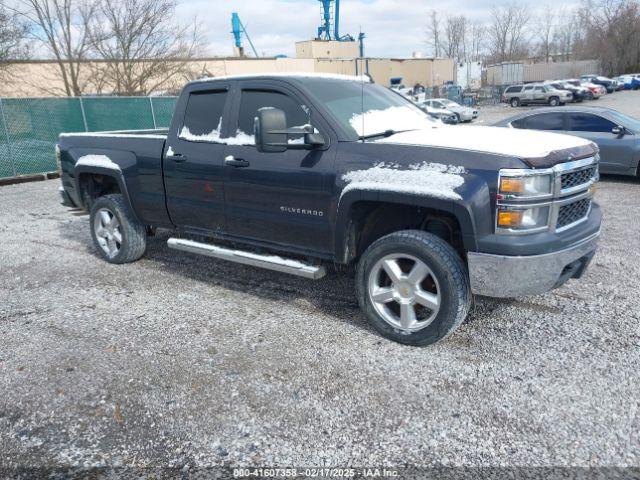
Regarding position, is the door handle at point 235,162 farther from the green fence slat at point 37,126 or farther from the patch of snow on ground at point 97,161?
the green fence slat at point 37,126

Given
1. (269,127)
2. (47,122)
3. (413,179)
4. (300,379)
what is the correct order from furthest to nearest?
(47,122) → (269,127) → (413,179) → (300,379)

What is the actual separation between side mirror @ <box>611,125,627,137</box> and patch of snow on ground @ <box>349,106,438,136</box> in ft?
20.7

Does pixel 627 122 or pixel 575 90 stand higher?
pixel 627 122

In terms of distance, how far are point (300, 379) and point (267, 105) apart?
7.56 feet

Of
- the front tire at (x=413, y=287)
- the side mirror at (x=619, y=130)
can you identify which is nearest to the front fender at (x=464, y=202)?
the front tire at (x=413, y=287)

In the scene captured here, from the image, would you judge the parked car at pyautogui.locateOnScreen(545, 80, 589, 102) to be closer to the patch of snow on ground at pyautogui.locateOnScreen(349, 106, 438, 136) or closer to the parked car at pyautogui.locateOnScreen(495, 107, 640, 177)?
the parked car at pyautogui.locateOnScreen(495, 107, 640, 177)

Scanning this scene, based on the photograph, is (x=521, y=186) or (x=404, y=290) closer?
(x=521, y=186)

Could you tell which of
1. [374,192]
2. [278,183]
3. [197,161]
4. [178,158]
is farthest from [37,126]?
[374,192]

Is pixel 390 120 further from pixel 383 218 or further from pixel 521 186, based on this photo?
pixel 521 186

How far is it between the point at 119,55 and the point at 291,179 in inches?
846

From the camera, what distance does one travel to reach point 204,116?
4.83m

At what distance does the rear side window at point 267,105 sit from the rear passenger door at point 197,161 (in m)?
0.23

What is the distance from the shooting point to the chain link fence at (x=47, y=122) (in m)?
12.8

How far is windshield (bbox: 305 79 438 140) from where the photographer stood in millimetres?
4070
